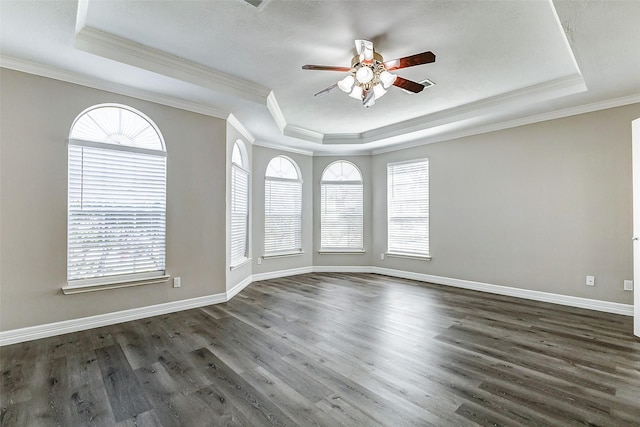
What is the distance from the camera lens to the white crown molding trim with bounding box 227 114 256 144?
449 centimetres

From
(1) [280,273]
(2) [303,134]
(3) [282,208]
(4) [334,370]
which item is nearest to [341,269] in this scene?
(1) [280,273]

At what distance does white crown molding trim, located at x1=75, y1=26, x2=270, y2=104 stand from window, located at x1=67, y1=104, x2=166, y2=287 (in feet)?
2.68

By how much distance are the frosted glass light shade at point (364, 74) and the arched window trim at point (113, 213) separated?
2.58 metres

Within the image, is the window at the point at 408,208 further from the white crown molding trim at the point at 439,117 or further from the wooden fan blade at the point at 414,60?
the wooden fan blade at the point at 414,60

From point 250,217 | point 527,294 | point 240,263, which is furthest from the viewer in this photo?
point 250,217

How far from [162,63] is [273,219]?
351 cm

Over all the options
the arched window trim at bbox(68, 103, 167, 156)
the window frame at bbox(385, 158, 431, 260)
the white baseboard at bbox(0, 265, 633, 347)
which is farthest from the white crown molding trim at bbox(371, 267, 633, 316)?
the arched window trim at bbox(68, 103, 167, 156)

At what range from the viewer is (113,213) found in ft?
11.4

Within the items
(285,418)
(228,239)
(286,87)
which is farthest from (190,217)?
(285,418)

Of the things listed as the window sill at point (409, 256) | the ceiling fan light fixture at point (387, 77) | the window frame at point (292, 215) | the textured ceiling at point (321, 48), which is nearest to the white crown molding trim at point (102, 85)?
the textured ceiling at point (321, 48)

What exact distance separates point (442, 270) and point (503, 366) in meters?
3.16

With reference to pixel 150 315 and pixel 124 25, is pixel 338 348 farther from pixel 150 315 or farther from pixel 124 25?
pixel 124 25

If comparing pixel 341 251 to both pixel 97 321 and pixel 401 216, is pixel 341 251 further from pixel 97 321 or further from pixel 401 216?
pixel 97 321

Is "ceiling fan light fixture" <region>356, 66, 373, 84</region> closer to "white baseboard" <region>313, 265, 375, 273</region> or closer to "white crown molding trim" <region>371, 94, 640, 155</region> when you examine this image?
"white crown molding trim" <region>371, 94, 640, 155</region>
